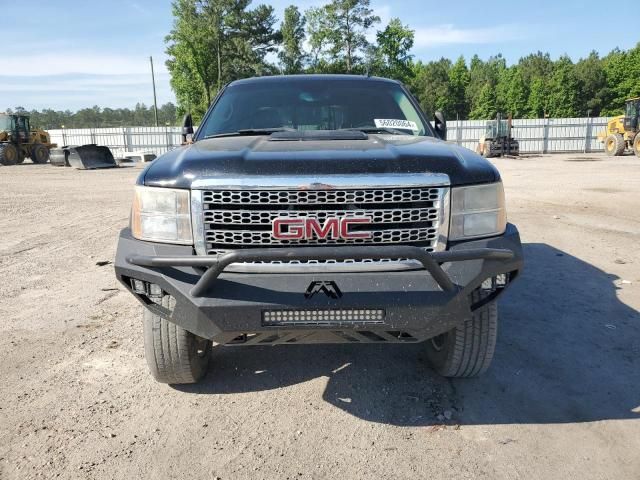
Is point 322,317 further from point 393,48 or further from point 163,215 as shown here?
point 393,48

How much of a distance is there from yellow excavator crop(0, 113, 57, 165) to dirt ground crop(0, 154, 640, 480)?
25.3m

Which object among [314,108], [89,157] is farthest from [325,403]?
[89,157]

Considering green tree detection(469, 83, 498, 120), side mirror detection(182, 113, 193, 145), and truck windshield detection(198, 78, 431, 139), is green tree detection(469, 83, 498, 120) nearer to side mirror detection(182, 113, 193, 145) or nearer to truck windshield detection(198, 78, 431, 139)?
truck windshield detection(198, 78, 431, 139)

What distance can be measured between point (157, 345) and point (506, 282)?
1.90 meters

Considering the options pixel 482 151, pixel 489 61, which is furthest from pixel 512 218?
pixel 489 61

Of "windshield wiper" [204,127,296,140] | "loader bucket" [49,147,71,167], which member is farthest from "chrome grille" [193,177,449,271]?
"loader bucket" [49,147,71,167]

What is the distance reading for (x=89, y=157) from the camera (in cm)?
2388

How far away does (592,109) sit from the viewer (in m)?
66.1

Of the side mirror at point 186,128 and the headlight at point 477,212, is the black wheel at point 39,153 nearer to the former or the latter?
the side mirror at point 186,128

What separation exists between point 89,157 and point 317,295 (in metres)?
24.4

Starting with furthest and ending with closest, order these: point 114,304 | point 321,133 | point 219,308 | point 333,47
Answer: point 333,47 → point 114,304 → point 321,133 → point 219,308

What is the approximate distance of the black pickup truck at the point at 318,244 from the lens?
2328 millimetres

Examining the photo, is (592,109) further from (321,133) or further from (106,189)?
(321,133)

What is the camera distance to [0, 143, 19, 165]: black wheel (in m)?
25.9
